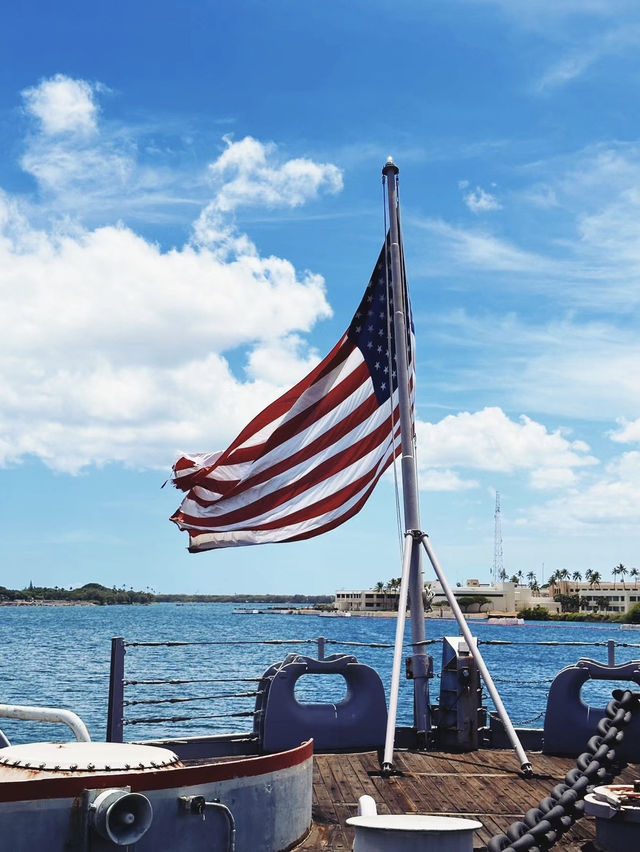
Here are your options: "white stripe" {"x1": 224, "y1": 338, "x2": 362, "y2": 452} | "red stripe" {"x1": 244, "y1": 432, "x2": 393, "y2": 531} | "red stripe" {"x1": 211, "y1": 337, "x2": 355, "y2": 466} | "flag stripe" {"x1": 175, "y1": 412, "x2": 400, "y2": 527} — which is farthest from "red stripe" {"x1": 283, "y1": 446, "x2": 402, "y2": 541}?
"red stripe" {"x1": 211, "y1": 337, "x2": 355, "y2": 466}

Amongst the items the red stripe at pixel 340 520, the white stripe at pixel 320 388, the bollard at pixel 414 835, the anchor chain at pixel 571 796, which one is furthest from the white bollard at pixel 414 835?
the white stripe at pixel 320 388

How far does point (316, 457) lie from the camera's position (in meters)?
11.5

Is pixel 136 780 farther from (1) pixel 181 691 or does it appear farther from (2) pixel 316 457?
(1) pixel 181 691

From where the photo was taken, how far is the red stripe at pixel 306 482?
1143cm

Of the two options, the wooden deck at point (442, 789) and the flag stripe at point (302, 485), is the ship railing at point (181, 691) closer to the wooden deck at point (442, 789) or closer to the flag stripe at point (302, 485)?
the wooden deck at point (442, 789)

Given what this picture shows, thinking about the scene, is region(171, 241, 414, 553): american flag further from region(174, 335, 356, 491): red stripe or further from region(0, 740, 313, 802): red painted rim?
region(0, 740, 313, 802): red painted rim

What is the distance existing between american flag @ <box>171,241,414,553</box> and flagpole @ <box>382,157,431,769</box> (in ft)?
1.75

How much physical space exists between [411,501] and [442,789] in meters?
3.18

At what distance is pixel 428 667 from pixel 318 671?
126 cm

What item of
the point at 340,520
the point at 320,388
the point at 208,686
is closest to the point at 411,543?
the point at 340,520

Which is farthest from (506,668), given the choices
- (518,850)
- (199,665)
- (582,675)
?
(518,850)

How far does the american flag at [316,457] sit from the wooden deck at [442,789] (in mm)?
2890

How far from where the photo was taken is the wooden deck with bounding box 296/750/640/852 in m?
6.99

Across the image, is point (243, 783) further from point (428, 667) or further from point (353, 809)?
point (428, 667)
